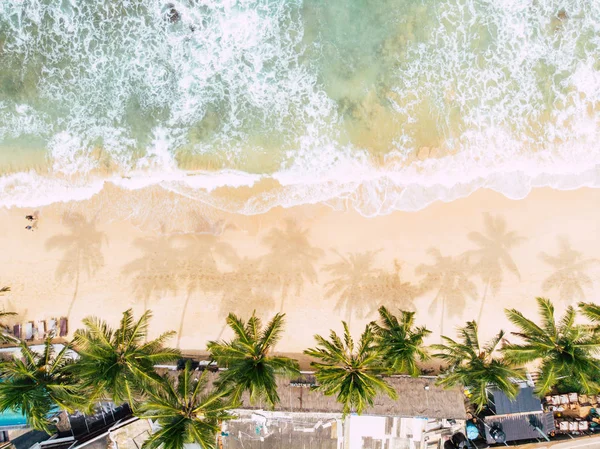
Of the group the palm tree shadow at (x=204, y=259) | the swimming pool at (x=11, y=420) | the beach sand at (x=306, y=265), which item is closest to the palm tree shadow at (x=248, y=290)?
the beach sand at (x=306, y=265)

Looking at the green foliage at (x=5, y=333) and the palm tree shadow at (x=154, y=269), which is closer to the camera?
the green foliage at (x=5, y=333)

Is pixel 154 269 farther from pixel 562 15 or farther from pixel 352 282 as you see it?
pixel 562 15

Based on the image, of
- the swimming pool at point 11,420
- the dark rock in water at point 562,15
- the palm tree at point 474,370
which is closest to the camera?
the palm tree at point 474,370

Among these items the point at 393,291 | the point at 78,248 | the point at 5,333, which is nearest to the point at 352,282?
the point at 393,291

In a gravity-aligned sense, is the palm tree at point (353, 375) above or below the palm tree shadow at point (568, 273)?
below

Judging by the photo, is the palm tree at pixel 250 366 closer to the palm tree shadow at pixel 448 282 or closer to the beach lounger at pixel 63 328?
the palm tree shadow at pixel 448 282

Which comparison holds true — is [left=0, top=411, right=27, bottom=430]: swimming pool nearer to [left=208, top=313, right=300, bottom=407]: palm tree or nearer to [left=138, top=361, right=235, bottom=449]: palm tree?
[left=138, top=361, right=235, bottom=449]: palm tree

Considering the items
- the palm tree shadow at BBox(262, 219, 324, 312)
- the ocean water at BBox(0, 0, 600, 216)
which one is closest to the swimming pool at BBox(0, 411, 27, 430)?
the ocean water at BBox(0, 0, 600, 216)
